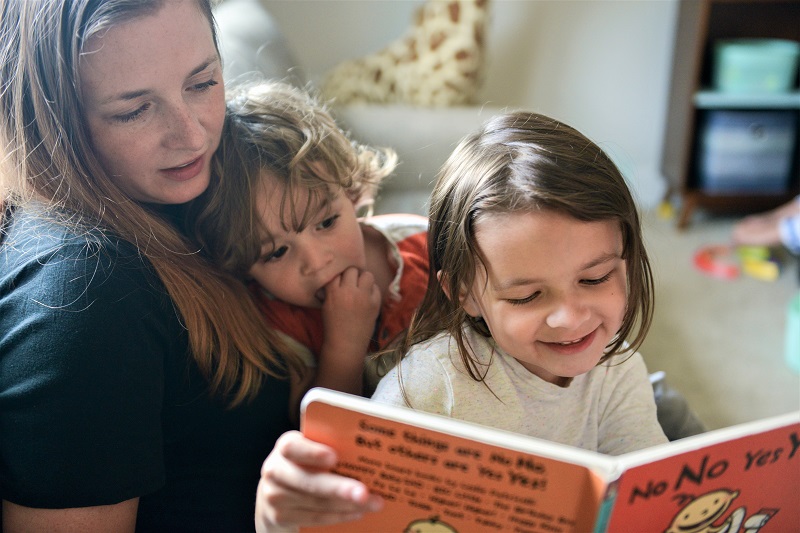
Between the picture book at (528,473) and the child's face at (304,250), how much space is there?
1.21ft

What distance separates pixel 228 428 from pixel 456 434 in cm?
41

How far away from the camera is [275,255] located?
3.34 feet

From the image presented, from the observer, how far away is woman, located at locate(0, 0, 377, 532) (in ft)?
2.46

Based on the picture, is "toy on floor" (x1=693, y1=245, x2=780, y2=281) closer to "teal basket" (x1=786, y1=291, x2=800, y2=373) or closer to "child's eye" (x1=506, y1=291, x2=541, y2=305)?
"teal basket" (x1=786, y1=291, x2=800, y2=373)

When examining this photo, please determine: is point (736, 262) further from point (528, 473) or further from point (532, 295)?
point (528, 473)

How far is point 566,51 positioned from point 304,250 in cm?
241

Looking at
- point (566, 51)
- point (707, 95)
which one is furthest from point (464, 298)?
point (566, 51)

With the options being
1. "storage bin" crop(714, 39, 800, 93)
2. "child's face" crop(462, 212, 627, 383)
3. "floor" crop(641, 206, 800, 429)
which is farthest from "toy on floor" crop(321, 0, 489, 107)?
"child's face" crop(462, 212, 627, 383)

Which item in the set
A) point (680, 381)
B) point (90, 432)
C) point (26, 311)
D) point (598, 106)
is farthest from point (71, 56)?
point (598, 106)

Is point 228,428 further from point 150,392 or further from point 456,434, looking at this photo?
point 456,434

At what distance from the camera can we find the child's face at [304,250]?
979 millimetres

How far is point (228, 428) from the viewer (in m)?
0.94

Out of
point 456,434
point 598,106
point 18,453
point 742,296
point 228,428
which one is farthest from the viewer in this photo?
point 598,106

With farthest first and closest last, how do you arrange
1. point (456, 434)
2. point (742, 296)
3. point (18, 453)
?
1. point (742, 296)
2. point (18, 453)
3. point (456, 434)
